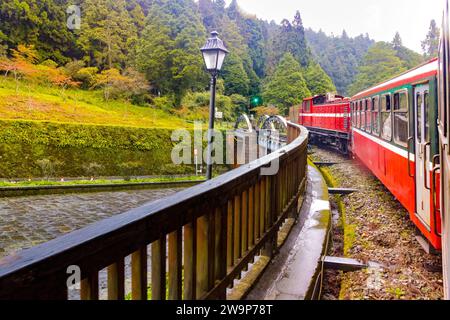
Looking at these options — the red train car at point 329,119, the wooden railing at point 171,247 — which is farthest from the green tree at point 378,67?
the wooden railing at point 171,247

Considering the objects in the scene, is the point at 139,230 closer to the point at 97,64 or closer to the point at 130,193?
the point at 130,193

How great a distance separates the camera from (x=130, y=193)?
16.9m

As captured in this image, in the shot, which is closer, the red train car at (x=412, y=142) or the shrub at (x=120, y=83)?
the red train car at (x=412, y=142)

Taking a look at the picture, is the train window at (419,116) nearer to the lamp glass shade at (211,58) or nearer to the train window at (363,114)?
the lamp glass shade at (211,58)

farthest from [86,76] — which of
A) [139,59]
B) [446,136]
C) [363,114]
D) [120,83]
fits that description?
[446,136]

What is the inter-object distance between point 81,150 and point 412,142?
21.6 m

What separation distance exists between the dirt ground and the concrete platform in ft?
1.26

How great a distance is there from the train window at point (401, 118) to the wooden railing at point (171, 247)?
3515 mm

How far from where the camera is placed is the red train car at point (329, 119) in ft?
54.2

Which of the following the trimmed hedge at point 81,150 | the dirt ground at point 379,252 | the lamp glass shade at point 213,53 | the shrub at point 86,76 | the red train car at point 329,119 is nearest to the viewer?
the dirt ground at point 379,252

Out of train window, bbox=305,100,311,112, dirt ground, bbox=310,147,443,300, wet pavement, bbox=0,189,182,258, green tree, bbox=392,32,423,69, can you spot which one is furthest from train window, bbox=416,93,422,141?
green tree, bbox=392,32,423,69

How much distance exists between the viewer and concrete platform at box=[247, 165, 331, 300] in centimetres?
285
